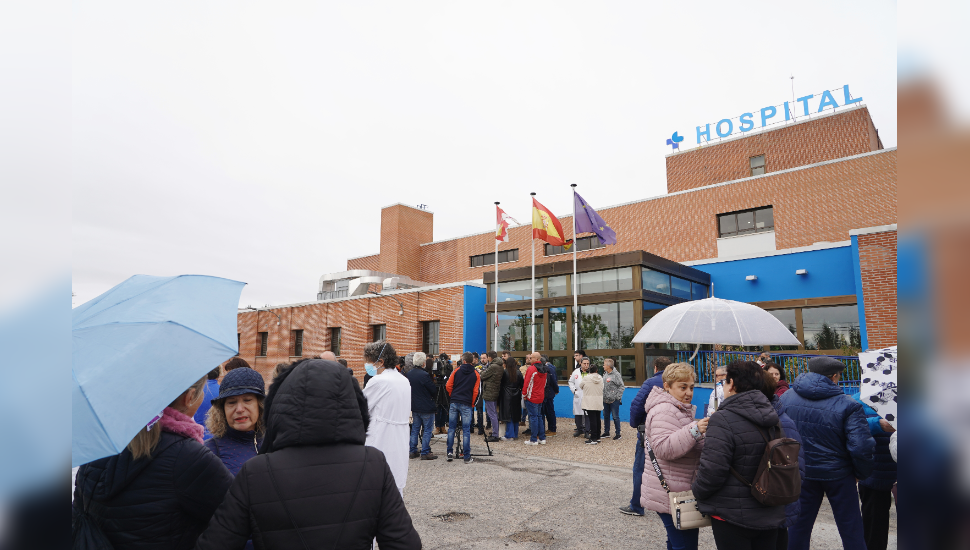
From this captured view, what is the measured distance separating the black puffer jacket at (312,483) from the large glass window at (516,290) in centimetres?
1544

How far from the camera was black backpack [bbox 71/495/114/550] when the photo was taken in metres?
→ 1.96

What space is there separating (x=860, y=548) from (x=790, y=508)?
1.05 meters

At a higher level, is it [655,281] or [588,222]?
[588,222]

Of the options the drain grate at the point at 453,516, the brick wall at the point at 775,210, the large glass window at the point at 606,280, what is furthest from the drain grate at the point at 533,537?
the brick wall at the point at 775,210

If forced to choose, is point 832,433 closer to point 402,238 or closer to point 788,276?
point 788,276

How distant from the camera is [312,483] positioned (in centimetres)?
204

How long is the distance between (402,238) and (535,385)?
3106cm

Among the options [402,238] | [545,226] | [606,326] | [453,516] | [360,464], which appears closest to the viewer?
[360,464]

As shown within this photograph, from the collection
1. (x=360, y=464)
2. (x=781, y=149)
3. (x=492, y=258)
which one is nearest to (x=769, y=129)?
(x=781, y=149)

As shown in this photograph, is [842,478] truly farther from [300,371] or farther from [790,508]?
[300,371]

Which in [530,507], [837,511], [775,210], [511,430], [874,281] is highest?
[775,210]

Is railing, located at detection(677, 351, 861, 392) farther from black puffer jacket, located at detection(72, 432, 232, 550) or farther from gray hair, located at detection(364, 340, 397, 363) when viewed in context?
black puffer jacket, located at detection(72, 432, 232, 550)

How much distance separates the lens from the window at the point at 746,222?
2393cm
